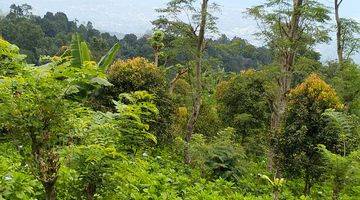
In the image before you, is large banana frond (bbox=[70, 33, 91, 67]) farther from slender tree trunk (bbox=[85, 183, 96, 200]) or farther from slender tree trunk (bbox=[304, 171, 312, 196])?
slender tree trunk (bbox=[304, 171, 312, 196])

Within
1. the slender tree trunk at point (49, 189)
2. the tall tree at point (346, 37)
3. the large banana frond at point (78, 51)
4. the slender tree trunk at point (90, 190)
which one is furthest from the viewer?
the tall tree at point (346, 37)

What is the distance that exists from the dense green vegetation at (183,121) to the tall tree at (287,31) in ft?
0.13

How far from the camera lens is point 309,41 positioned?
580 inches

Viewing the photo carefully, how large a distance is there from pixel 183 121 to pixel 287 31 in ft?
26.5

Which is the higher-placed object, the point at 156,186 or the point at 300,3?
the point at 300,3

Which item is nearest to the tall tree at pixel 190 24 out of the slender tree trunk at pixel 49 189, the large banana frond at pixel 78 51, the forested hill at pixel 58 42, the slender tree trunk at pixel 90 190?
the large banana frond at pixel 78 51

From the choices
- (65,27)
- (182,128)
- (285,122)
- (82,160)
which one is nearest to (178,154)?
(182,128)

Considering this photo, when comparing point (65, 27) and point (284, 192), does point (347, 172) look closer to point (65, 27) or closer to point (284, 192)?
point (284, 192)

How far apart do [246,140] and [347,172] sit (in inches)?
438

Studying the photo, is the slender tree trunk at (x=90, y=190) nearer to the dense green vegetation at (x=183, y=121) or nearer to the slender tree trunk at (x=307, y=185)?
the dense green vegetation at (x=183, y=121)

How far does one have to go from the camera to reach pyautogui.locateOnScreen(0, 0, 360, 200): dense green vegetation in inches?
202

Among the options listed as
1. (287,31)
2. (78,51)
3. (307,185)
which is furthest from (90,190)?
(287,31)

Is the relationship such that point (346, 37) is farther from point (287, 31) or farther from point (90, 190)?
point (90, 190)

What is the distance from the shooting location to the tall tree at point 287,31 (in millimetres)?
14367
